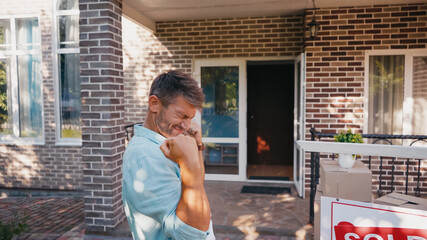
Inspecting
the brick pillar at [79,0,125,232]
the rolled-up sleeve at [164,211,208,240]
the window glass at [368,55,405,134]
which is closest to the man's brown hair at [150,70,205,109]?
the rolled-up sleeve at [164,211,208,240]

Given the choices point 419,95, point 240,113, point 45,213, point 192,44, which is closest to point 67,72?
point 192,44

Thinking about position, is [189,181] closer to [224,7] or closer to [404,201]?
[404,201]

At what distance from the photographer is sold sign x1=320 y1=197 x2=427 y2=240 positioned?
4.69 feet

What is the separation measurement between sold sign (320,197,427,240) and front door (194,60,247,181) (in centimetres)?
442

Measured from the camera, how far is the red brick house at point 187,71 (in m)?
3.88

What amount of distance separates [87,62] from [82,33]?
0.34m

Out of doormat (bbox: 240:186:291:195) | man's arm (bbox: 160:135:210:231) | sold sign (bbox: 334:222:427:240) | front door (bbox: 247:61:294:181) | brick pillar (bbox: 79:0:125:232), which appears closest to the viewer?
man's arm (bbox: 160:135:210:231)

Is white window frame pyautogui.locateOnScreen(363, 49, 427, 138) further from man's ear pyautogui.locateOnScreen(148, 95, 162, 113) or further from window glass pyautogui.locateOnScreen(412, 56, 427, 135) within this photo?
man's ear pyautogui.locateOnScreen(148, 95, 162, 113)

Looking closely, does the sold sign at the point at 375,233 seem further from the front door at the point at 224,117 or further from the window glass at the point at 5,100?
the window glass at the point at 5,100

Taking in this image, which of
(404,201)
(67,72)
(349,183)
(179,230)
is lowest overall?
(349,183)

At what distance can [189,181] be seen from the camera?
3.20 ft

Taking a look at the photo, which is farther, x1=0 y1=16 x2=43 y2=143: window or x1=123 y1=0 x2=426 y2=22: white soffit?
x1=0 y1=16 x2=43 y2=143: window

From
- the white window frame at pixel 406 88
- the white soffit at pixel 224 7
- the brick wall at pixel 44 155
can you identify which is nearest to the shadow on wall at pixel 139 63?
the white soffit at pixel 224 7

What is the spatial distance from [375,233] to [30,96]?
6232 millimetres
